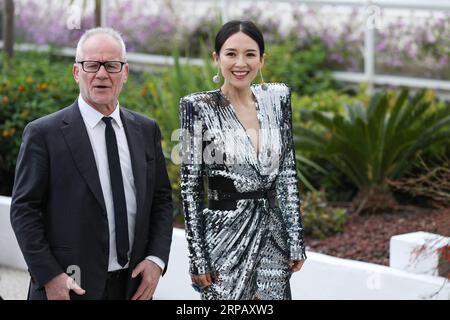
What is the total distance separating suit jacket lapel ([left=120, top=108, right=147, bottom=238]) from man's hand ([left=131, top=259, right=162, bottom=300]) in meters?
0.16

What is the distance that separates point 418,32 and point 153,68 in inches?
162

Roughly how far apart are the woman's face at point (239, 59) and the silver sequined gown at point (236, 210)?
11 cm

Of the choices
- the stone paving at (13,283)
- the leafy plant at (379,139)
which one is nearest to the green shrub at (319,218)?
the leafy plant at (379,139)

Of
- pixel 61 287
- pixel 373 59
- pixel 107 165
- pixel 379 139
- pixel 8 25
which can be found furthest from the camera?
pixel 373 59

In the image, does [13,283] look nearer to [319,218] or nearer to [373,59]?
[319,218]

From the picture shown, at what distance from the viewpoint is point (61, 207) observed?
3900 millimetres

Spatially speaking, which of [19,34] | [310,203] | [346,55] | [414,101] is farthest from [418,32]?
[19,34]

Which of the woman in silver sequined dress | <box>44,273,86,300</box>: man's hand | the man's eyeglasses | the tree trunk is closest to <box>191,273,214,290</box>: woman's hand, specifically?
the woman in silver sequined dress

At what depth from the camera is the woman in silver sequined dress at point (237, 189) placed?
162 inches

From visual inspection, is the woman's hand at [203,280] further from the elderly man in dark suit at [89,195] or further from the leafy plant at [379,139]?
the leafy plant at [379,139]

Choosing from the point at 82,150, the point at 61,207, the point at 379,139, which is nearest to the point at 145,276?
the point at 61,207

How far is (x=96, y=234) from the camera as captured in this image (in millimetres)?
3918

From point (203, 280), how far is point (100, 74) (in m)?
0.98

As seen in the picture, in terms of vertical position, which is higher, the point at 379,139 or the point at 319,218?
the point at 379,139
